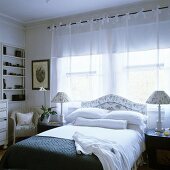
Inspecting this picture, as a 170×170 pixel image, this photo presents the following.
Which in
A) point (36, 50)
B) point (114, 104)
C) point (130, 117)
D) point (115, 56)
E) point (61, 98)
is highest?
point (36, 50)

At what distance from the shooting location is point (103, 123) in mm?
3561

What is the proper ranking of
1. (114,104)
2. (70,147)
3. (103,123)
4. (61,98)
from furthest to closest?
(61,98)
(114,104)
(103,123)
(70,147)

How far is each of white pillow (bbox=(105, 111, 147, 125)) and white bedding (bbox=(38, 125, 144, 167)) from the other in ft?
0.68

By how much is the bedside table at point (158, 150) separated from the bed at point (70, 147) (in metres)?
0.14

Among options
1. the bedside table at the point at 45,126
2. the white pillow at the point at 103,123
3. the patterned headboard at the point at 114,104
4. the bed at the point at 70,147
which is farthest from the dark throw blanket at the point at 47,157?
the patterned headboard at the point at 114,104

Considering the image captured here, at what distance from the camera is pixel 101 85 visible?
13.8 ft

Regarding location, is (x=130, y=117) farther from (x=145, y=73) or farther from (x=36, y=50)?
(x=36, y=50)

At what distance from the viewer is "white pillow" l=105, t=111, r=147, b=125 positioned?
11.3 ft

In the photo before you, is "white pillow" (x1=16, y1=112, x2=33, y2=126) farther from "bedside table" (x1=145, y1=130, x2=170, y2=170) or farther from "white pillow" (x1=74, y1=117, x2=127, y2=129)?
"bedside table" (x1=145, y1=130, x2=170, y2=170)

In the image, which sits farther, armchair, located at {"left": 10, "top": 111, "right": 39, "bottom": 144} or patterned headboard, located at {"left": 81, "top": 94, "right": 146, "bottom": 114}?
armchair, located at {"left": 10, "top": 111, "right": 39, "bottom": 144}

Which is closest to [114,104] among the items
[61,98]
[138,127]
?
[138,127]

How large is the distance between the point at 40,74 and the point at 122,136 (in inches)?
109

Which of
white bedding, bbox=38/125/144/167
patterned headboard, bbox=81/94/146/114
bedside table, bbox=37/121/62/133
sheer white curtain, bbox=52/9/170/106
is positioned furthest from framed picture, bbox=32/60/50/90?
white bedding, bbox=38/125/144/167

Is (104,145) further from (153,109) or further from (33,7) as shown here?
(33,7)
